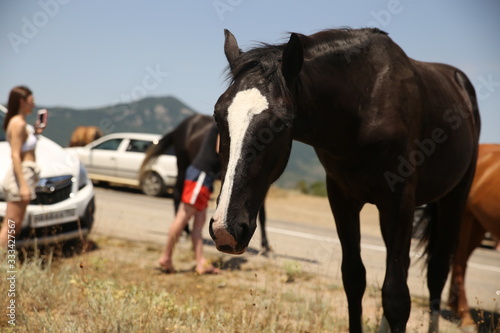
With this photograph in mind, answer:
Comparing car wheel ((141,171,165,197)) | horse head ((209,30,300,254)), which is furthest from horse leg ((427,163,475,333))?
car wheel ((141,171,165,197))

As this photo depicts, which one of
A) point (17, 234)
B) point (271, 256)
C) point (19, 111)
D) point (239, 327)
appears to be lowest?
point (271, 256)

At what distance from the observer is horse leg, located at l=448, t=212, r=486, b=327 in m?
5.23

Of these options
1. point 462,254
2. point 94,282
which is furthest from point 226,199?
point 462,254

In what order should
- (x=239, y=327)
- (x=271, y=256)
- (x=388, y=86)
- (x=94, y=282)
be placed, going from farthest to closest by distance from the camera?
(x=271, y=256) < (x=94, y=282) < (x=239, y=327) < (x=388, y=86)

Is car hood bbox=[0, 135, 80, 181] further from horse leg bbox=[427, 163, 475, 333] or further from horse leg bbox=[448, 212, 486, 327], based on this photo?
horse leg bbox=[448, 212, 486, 327]

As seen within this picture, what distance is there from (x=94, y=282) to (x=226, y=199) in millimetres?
3086

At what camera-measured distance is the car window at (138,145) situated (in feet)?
59.3

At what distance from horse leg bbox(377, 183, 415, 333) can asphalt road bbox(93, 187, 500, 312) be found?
2862 millimetres

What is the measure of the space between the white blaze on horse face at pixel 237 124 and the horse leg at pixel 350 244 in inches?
52.4

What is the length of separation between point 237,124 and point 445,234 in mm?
3018

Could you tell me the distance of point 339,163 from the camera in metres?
3.15

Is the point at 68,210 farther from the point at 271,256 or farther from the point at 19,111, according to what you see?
the point at 271,256

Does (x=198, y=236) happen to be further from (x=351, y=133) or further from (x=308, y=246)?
(x=351, y=133)

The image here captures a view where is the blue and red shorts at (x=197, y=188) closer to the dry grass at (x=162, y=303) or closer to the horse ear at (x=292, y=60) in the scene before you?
the dry grass at (x=162, y=303)
